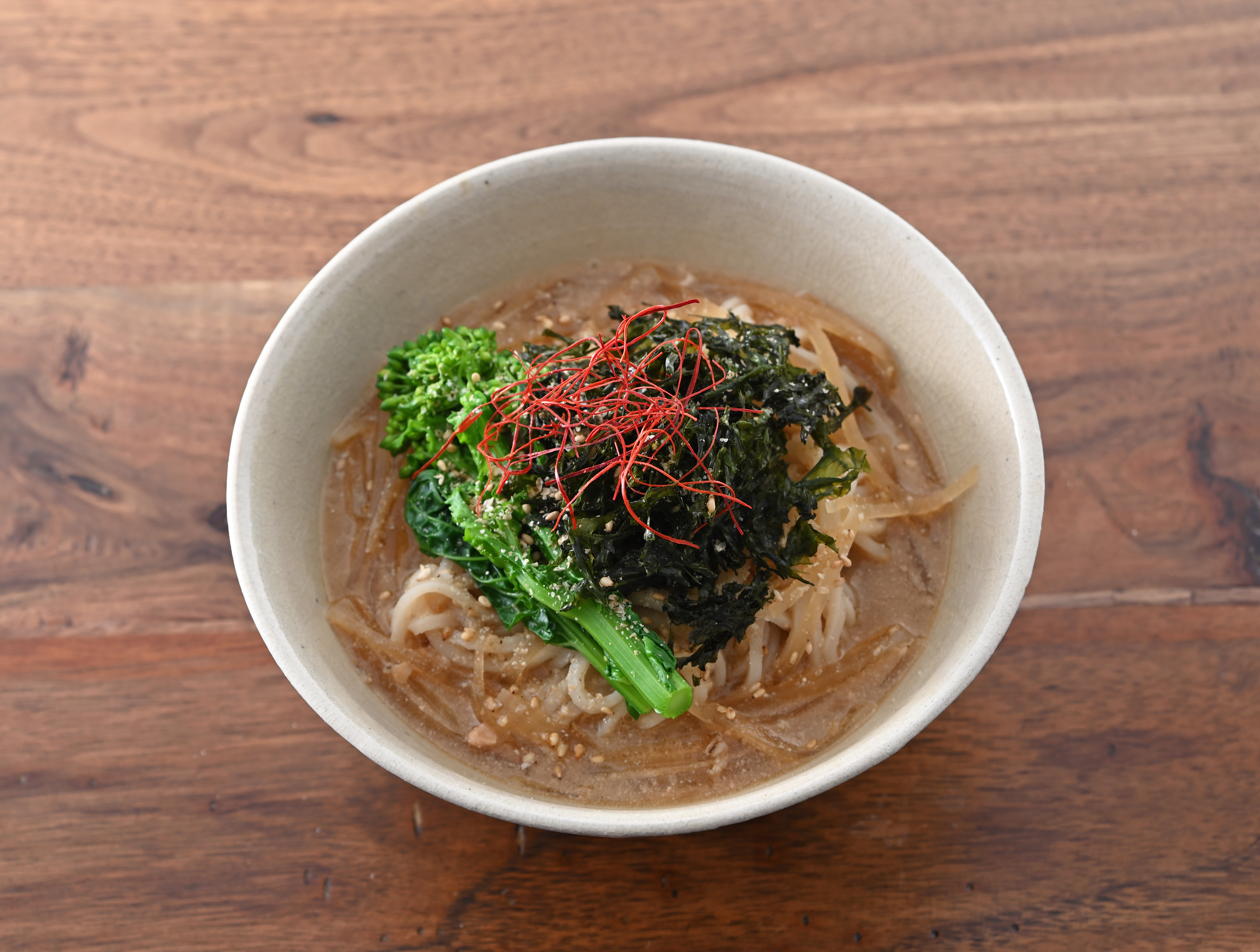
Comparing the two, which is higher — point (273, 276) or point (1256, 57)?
point (1256, 57)

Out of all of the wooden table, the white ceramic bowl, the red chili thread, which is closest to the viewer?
the white ceramic bowl

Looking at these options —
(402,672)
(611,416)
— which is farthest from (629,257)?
(402,672)

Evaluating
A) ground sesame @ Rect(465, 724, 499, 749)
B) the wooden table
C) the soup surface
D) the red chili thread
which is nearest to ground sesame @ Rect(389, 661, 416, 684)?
the soup surface

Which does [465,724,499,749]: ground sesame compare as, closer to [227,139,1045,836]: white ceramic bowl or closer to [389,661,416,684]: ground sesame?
[227,139,1045,836]: white ceramic bowl

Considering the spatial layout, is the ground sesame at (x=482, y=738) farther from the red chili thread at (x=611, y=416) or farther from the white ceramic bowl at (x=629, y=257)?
the red chili thread at (x=611, y=416)

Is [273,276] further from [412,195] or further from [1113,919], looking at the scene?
[1113,919]

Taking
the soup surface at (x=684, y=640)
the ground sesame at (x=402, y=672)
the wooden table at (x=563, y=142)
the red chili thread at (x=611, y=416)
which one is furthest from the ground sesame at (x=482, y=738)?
the red chili thread at (x=611, y=416)

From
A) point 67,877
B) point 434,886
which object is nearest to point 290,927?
point 434,886
